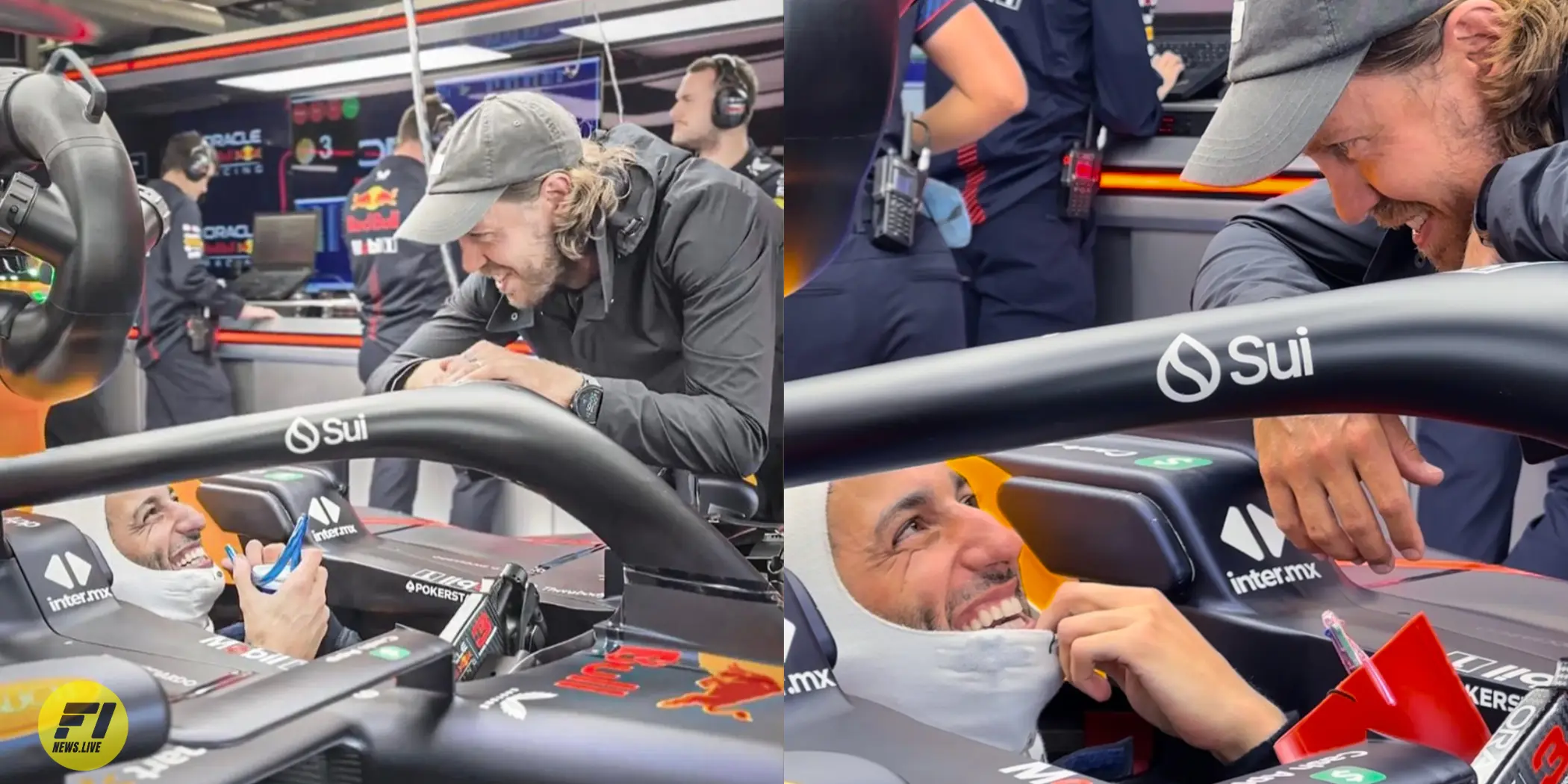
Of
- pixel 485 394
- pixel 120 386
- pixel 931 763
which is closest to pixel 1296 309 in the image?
pixel 931 763

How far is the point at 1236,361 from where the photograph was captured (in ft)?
3.64

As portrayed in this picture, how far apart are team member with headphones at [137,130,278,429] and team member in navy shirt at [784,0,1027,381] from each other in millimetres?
876

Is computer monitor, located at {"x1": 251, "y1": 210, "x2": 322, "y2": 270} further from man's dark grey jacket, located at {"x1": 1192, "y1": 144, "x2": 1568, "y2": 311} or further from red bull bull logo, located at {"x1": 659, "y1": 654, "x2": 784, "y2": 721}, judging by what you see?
man's dark grey jacket, located at {"x1": 1192, "y1": 144, "x2": 1568, "y2": 311}

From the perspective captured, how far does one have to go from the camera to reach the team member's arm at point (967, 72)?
4.22ft

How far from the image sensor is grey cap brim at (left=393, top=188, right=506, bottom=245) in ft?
5.15

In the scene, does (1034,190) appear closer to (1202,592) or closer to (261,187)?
(1202,592)

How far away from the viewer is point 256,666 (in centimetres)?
174

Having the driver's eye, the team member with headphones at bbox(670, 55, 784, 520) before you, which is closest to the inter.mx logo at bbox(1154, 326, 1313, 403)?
the driver's eye

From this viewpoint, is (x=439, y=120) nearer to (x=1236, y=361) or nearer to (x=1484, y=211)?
(x=1236, y=361)

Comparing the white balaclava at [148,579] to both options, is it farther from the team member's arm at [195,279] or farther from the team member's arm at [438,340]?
the team member's arm at [438,340]

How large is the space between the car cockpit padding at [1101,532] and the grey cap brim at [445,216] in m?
0.76

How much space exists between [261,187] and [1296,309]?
1.41 m

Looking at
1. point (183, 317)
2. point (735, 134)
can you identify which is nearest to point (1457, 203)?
point (735, 134)

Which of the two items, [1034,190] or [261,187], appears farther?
[261,187]
